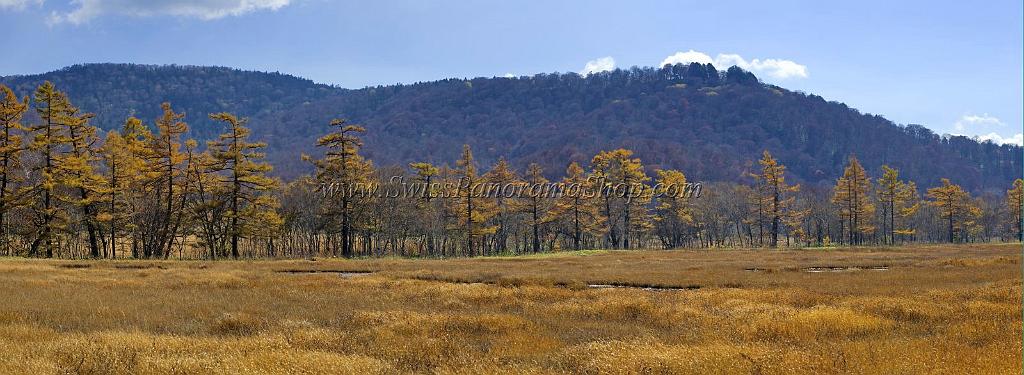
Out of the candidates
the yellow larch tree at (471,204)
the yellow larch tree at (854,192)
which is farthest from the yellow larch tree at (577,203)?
the yellow larch tree at (854,192)

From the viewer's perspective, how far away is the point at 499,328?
1496 centimetres

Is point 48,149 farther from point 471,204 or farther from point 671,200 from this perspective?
point 671,200

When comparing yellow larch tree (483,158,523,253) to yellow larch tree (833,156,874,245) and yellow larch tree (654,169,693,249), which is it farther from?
yellow larch tree (833,156,874,245)

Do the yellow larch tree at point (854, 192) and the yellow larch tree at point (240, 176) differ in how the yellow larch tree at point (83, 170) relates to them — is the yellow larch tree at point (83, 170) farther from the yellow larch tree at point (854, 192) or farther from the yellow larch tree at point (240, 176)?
the yellow larch tree at point (854, 192)

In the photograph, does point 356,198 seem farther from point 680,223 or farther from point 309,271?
point 680,223

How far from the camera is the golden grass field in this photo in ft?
33.9

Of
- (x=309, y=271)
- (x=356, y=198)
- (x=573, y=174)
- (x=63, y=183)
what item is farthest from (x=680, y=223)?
(x=63, y=183)

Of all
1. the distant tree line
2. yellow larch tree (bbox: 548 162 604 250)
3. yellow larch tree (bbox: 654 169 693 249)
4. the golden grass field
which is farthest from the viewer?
yellow larch tree (bbox: 654 169 693 249)

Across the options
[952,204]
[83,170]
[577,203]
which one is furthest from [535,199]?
[952,204]

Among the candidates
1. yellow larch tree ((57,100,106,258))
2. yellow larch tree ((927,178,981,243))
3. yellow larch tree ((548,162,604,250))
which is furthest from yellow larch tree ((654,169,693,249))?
yellow larch tree ((57,100,106,258))

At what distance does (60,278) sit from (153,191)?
32.4 meters

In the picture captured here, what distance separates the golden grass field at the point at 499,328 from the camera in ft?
33.9

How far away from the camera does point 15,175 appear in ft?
159

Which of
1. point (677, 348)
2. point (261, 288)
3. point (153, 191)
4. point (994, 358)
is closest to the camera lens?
point (994, 358)
